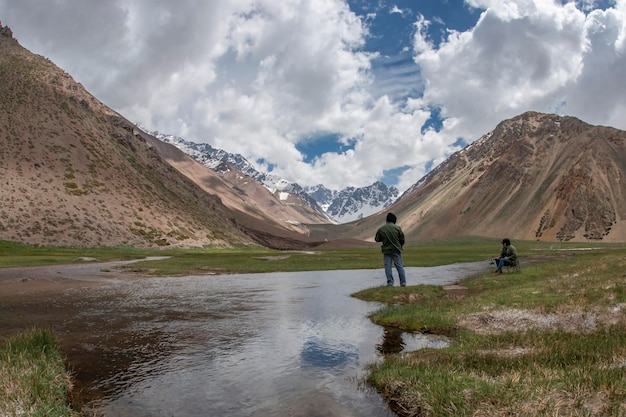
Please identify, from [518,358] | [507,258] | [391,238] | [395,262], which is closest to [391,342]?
[518,358]

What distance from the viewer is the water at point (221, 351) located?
880 centimetres

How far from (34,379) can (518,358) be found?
1036cm

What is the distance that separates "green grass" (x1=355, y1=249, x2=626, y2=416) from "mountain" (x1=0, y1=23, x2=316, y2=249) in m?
81.6

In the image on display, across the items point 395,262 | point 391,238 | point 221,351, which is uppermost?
point 391,238

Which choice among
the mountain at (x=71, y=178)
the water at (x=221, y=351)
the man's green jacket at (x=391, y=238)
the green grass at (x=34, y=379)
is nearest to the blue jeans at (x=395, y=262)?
the man's green jacket at (x=391, y=238)

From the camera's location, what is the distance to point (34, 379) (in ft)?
27.8

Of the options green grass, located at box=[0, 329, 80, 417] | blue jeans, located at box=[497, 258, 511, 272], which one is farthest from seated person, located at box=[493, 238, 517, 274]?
green grass, located at box=[0, 329, 80, 417]

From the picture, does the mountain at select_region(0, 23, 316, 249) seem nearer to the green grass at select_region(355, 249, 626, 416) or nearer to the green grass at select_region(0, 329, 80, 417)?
the green grass at select_region(0, 329, 80, 417)

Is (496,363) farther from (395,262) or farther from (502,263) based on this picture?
(502,263)

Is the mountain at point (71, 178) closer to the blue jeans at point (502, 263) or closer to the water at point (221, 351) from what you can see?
the water at point (221, 351)

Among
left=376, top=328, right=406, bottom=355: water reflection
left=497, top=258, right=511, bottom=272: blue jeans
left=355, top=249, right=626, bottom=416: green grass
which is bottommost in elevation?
left=376, top=328, right=406, bottom=355: water reflection

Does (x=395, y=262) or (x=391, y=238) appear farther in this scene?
(x=395, y=262)

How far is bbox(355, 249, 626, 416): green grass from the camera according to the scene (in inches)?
282

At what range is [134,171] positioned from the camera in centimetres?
12538
